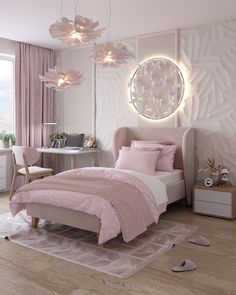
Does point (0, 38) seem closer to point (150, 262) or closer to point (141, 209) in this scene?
point (141, 209)


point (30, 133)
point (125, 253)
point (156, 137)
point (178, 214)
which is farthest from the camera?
point (30, 133)

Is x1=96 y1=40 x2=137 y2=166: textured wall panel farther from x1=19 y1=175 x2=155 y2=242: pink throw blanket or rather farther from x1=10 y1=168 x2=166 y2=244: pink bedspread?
x1=19 y1=175 x2=155 y2=242: pink throw blanket

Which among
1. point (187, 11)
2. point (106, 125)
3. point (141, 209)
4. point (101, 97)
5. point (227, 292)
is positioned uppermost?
point (187, 11)

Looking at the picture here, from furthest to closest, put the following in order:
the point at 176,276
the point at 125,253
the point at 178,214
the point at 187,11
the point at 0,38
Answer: the point at 0,38, the point at 178,214, the point at 187,11, the point at 125,253, the point at 176,276

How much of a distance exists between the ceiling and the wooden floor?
2634 millimetres

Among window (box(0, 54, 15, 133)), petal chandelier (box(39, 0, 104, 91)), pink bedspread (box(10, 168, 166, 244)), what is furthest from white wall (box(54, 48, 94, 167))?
petal chandelier (box(39, 0, 104, 91))

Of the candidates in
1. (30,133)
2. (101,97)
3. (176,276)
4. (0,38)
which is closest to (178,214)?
(176,276)

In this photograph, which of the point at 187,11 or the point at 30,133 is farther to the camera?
the point at 30,133

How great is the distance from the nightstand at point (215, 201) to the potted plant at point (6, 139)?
3.19 meters

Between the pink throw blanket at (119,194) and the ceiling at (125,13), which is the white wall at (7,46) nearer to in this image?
the ceiling at (125,13)

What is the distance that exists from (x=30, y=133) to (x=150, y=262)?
372 cm

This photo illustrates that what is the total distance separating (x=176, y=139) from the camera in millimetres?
4758

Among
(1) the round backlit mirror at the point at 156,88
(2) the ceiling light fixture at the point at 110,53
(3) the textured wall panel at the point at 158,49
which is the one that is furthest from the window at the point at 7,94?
(2) the ceiling light fixture at the point at 110,53

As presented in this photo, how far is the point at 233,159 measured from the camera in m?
4.46
